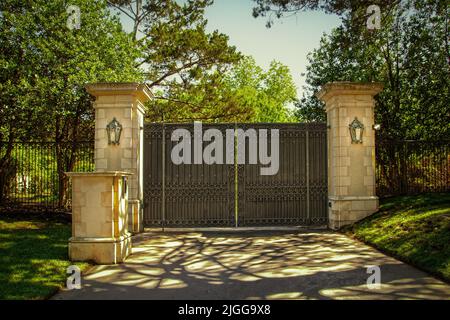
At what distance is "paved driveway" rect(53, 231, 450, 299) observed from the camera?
16.1ft

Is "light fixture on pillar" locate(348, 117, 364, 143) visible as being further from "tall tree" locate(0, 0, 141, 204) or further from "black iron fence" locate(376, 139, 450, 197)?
"tall tree" locate(0, 0, 141, 204)

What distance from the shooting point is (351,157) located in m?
10.1

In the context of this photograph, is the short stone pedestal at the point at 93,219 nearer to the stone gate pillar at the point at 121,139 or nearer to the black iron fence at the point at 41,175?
the stone gate pillar at the point at 121,139

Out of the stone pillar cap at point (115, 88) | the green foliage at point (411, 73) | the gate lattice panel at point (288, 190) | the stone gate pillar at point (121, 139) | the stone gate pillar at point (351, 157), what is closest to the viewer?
the stone pillar cap at point (115, 88)

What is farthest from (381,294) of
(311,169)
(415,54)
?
(415,54)

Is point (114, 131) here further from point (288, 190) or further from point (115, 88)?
point (288, 190)

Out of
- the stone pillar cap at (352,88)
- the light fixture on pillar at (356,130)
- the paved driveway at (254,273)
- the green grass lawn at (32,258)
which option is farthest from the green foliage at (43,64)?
the light fixture on pillar at (356,130)

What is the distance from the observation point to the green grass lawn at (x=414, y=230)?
20.0 ft

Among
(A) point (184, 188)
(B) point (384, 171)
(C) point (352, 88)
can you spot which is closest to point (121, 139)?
(A) point (184, 188)

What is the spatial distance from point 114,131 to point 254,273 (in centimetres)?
566

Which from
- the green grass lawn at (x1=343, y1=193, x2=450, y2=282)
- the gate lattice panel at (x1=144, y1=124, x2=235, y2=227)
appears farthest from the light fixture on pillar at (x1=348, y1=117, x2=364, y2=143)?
the gate lattice panel at (x1=144, y1=124, x2=235, y2=227)

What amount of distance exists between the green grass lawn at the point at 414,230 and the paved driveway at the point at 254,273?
0.26m

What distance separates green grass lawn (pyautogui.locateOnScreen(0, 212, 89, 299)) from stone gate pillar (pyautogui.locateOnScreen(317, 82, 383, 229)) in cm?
650

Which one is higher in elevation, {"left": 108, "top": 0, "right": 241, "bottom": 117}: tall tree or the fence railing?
{"left": 108, "top": 0, "right": 241, "bottom": 117}: tall tree
